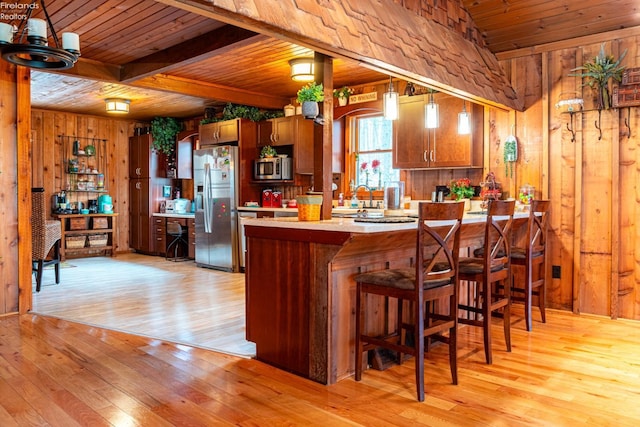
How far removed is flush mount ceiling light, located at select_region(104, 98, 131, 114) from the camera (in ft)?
23.7

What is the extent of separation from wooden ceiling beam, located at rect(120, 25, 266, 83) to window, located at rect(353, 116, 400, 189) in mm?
2298

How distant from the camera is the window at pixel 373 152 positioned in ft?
19.4

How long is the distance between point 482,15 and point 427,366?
10.6ft

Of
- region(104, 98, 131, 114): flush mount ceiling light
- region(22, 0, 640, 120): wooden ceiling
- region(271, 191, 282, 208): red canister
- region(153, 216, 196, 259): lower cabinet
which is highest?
region(22, 0, 640, 120): wooden ceiling

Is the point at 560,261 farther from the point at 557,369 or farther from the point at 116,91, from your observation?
the point at 116,91

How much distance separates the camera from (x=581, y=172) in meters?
4.44

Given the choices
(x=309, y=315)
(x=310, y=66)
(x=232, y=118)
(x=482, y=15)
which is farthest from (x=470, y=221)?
(x=232, y=118)

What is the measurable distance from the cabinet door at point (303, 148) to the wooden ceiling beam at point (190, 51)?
197 centimetres

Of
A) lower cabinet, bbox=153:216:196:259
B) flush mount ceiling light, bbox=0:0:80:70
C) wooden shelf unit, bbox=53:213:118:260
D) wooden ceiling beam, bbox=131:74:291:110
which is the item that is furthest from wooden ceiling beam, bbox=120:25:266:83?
wooden shelf unit, bbox=53:213:118:260

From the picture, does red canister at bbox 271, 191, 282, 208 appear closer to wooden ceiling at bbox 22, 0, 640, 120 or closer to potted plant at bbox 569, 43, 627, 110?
wooden ceiling at bbox 22, 0, 640, 120

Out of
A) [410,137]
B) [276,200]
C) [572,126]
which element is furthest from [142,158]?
[572,126]

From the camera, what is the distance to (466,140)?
4836 millimetres

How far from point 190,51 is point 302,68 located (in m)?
1.24

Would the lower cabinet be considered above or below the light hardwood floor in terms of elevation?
above
